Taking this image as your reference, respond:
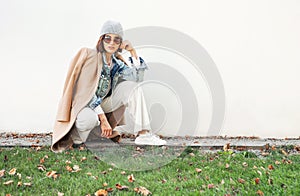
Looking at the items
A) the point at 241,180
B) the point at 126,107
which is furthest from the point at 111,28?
the point at 241,180

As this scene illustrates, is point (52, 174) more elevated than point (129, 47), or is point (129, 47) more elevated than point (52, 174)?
point (129, 47)

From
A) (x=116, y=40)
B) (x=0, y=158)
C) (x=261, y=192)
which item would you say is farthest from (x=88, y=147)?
(x=261, y=192)

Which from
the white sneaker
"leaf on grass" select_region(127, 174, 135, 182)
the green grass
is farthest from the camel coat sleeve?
"leaf on grass" select_region(127, 174, 135, 182)

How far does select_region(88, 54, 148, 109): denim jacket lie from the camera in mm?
3371

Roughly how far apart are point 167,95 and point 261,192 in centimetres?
255

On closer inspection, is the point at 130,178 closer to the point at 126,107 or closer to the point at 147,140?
the point at 147,140

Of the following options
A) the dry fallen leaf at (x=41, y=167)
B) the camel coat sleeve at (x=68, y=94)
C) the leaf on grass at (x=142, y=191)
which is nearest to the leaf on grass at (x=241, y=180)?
the leaf on grass at (x=142, y=191)

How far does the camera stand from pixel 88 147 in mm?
3475

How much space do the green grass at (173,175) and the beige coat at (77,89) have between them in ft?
0.91

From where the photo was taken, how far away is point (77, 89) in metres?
3.28

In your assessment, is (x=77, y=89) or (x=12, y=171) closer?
(x=12, y=171)

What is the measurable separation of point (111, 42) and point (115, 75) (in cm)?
36

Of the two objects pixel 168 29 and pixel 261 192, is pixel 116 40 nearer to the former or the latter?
pixel 168 29

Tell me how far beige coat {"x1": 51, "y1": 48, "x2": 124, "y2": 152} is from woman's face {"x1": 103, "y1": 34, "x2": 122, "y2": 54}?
136 mm
